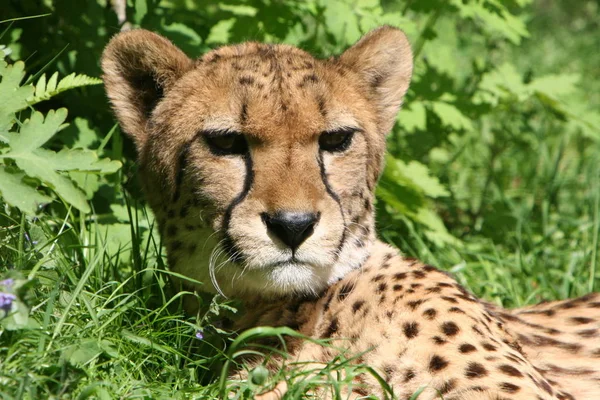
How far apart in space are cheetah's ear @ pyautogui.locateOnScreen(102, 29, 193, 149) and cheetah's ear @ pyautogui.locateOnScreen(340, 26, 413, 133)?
0.69 m

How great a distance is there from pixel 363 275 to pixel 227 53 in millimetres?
1026

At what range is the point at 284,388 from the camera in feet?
10.8

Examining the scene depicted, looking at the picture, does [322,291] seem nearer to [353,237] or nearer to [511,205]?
[353,237]

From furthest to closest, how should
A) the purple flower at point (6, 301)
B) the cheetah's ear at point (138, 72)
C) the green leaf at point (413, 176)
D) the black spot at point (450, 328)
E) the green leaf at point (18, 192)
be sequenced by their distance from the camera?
the green leaf at point (413, 176)
the cheetah's ear at point (138, 72)
the black spot at point (450, 328)
the green leaf at point (18, 192)
the purple flower at point (6, 301)

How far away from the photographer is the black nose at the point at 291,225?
10.3ft

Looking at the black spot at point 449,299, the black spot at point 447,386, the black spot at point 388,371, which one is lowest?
the black spot at point 388,371

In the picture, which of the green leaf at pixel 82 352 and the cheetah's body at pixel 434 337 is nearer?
the green leaf at pixel 82 352

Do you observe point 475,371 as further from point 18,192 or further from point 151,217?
point 151,217

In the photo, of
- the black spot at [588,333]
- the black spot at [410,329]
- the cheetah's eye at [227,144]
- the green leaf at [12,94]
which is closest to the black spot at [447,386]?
the black spot at [410,329]

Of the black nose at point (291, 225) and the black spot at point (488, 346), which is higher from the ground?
the black nose at point (291, 225)

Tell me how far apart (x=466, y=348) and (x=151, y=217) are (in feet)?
5.43

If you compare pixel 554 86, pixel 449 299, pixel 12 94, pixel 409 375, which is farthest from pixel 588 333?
pixel 12 94

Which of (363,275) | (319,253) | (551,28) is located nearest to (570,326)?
(363,275)

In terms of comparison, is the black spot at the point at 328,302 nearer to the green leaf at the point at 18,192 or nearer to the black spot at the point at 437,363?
the black spot at the point at 437,363
